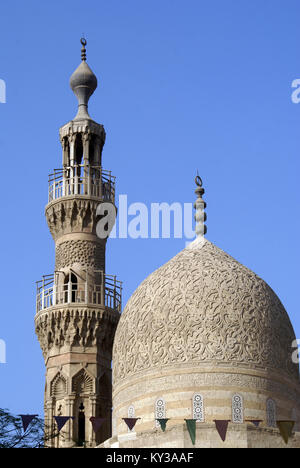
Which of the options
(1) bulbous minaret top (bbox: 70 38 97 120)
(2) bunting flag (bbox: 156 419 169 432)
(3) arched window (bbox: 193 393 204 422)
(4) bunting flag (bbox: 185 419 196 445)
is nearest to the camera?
(4) bunting flag (bbox: 185 419 196 445)

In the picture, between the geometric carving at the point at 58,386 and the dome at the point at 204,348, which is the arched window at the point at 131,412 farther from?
the geometric carving at the point at 58,386

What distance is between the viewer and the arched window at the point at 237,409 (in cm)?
2216

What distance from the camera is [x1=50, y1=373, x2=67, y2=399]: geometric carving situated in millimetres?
27530

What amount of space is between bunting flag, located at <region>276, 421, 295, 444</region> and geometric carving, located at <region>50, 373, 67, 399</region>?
7171 mm

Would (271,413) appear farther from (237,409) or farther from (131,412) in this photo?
(131,412)

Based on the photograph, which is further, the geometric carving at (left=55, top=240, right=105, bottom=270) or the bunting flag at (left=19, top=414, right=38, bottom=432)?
the geometric carving at (left=55, top=240, right=105, bottom=270)

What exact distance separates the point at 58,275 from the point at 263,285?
6.39 m

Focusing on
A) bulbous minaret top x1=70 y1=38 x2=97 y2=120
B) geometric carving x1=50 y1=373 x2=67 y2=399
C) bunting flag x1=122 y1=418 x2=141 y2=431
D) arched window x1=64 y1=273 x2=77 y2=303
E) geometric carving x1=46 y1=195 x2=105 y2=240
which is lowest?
bunting flag x1=122 y1=418 x2=141 y2=431

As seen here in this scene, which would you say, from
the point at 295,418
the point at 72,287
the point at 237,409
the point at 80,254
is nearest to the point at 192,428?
the point at 237,409

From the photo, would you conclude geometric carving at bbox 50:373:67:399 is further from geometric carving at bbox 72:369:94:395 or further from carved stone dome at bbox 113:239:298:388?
carved stone dome at bbox 113:239:298:388

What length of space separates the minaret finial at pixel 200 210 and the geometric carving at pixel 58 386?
5.42 m

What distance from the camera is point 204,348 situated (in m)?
22.5

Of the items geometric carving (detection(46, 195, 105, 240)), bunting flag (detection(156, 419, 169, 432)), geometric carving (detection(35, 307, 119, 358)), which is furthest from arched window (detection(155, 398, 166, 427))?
geometric carving (detection(46, 195, 105, 240))
